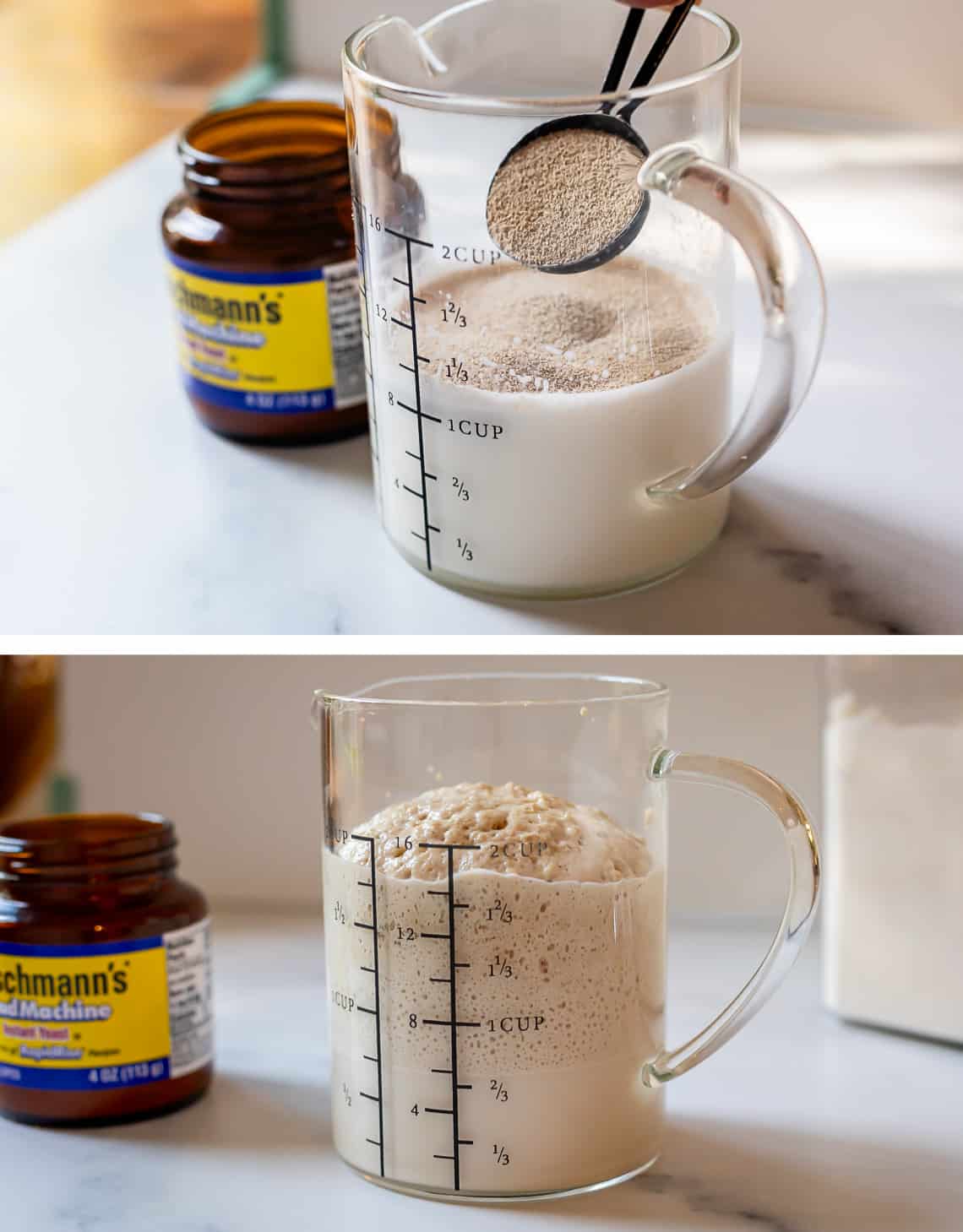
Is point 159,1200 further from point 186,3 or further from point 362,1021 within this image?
point 186,3

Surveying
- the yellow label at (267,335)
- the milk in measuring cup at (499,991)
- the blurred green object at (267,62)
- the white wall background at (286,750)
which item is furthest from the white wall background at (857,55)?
the milk in measuring cup at (499,991)

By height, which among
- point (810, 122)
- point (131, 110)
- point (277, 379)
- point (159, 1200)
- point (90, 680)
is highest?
point (131, 110)

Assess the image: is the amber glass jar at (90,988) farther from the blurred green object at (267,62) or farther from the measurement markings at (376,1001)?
the blurred green object at (267,62)

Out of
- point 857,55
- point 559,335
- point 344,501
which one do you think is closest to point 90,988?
point 344,501

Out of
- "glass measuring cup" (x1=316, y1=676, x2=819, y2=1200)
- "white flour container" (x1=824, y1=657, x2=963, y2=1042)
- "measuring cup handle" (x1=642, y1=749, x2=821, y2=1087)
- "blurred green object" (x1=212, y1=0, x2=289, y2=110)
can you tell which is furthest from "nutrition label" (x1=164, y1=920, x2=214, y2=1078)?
"blurred green object" (x1=212, y1=0, x2=289, y2=110)

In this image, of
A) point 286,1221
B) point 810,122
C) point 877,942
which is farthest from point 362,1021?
point 810,122

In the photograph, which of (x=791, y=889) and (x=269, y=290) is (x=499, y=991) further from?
(x=269, y=290)

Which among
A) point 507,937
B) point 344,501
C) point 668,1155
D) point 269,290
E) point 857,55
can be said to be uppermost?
point 857,55
